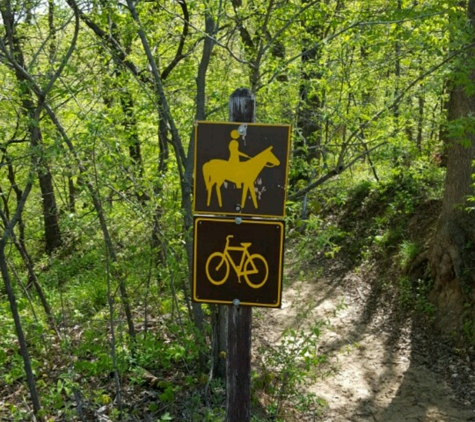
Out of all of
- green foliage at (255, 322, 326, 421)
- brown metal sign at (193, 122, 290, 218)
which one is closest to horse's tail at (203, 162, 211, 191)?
brown metal sign at (193, 122, 290, 218)

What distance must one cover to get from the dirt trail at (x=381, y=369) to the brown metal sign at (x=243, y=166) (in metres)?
3.13

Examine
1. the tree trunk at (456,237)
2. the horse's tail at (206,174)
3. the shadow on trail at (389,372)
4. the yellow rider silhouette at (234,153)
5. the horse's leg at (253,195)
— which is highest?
the yellow rider silhouette at (234,153)

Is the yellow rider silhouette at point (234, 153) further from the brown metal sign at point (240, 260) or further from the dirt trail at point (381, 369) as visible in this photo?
the dirt trail at point (381, 369)

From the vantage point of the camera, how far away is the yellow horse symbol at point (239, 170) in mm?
2863

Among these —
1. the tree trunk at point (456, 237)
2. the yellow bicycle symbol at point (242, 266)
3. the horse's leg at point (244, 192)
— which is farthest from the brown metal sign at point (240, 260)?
the tree trunk at point (456, 237)

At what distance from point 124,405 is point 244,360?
9.49ft

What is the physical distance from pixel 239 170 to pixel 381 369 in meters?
6.07

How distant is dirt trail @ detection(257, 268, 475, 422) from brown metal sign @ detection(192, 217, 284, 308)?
2991 millimetres

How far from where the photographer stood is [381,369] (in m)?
7.93

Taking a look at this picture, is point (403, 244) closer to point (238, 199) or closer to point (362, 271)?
point (362, 271)

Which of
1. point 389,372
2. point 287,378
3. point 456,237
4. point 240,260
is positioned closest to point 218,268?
point 240,260

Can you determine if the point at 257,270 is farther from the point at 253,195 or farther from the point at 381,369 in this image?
the point at 381,369

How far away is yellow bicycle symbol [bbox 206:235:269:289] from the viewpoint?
115 inches

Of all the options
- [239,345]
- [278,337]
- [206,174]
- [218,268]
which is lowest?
[278,337]
